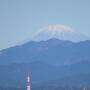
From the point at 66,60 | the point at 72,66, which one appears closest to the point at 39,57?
the point at 66,60

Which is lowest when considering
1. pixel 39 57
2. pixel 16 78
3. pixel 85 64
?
pixel 16 78

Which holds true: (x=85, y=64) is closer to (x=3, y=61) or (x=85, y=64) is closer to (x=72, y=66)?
(x=72, y=66)

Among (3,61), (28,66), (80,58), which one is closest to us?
(28,66)

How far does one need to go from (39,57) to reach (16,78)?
176 feet

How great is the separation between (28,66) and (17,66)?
5251mm

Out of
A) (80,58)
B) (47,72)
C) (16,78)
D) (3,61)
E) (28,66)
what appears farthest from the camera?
(80,58)

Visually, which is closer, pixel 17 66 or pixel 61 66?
pixel 17 66

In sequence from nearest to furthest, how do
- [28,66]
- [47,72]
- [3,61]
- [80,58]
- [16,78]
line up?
[16,78] → [28,66] → [47,72] → [3,61] → [80,58]

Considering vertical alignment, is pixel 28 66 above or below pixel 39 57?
below

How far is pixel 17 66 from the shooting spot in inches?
5906

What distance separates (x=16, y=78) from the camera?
142 metres

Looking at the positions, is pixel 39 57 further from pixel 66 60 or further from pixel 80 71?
pixel 80 71

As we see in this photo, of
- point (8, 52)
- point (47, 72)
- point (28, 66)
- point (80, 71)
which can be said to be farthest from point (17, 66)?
point (8, 52)

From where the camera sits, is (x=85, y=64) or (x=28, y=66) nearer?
(x=28, y=66)
